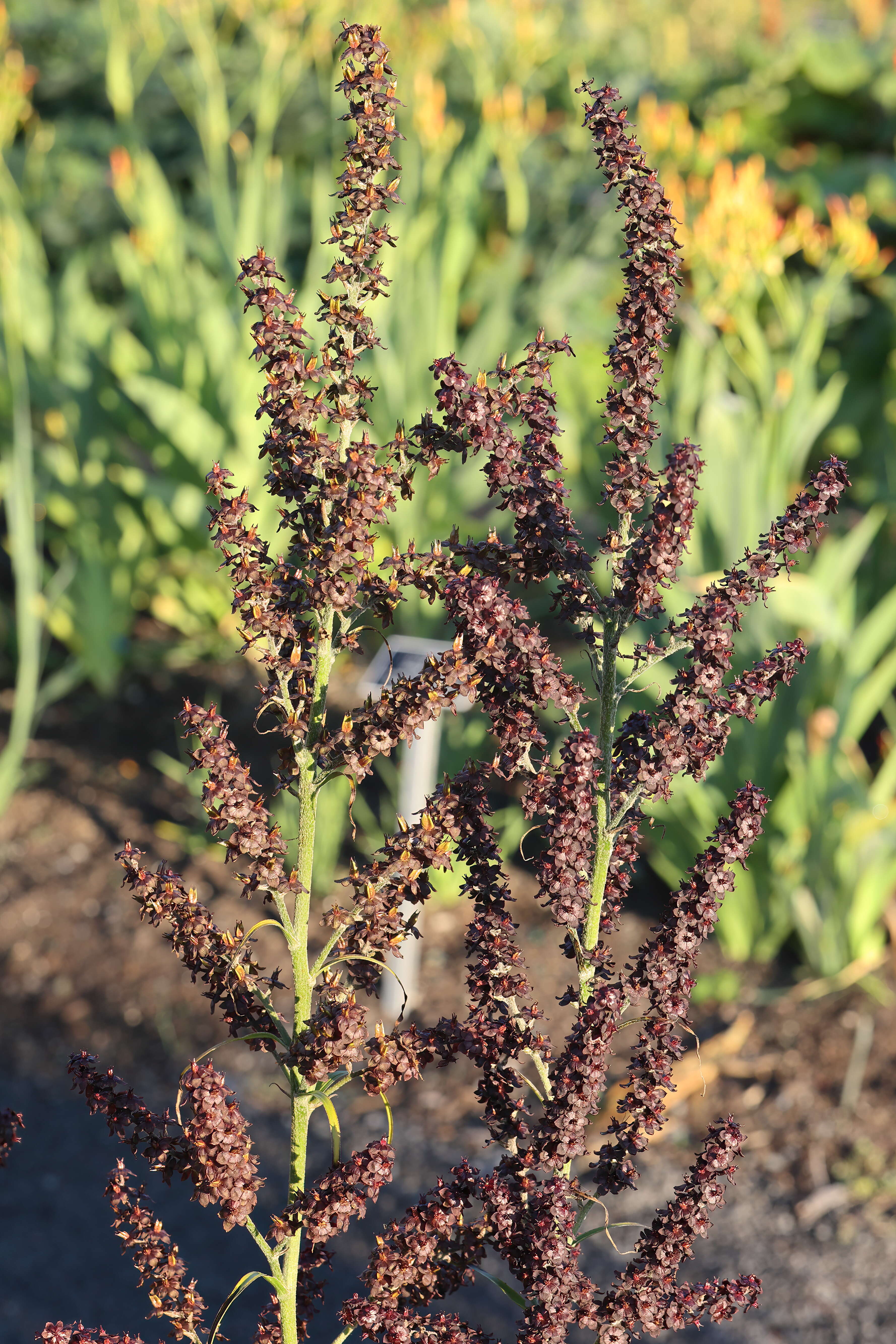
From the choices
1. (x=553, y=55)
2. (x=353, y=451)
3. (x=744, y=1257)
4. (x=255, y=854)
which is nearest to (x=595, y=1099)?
(x=255, y=854)

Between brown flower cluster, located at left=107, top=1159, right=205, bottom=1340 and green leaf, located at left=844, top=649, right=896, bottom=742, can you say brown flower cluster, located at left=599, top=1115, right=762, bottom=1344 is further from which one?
green leaf, located at left=844, top=649, right=896, bottom=742

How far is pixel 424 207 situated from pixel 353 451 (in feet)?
12.0

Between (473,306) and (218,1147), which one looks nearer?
(218,1147)

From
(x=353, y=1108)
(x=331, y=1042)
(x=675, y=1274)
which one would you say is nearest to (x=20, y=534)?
(x=353, y=1108)

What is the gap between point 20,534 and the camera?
3.18m

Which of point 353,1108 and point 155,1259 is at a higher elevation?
point 353,1108

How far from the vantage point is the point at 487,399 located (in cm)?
108

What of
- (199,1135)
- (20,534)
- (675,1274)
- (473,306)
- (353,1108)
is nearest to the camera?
(199,1135)

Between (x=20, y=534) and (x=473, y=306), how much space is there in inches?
121

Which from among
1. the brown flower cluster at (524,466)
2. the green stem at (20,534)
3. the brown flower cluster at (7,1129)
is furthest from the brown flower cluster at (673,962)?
the green stem at (20,534)

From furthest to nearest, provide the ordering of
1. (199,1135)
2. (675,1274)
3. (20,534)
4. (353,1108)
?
1. (20,534)
2. (353,1108)
3. (675,1274)
4. (199,1135)

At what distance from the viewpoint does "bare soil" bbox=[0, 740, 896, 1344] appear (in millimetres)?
2436

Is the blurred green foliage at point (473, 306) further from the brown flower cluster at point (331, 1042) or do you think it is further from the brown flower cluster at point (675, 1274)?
the brown flower cluster at point (331, 1042)

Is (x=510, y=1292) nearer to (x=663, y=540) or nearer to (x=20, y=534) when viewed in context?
(x=663, y=540)
